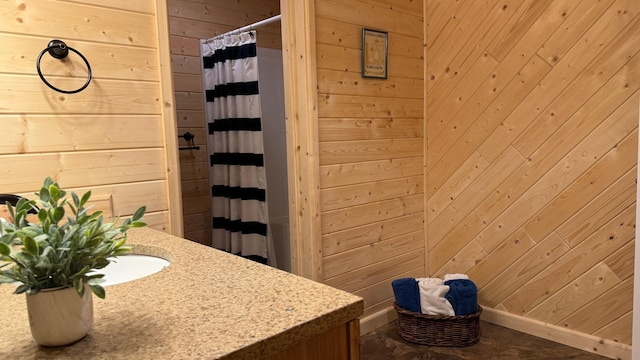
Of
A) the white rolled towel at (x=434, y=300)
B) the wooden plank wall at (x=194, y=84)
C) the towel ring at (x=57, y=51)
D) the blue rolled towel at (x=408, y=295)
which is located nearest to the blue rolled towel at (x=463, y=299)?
the white rolled towel at (x=434, y=300)

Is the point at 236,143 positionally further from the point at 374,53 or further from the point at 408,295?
the point at 408,295

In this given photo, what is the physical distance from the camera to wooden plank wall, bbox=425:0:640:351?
226 centimetres

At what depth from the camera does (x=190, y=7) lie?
3486 millimetres

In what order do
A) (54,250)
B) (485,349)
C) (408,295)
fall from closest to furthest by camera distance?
(54,250), (485,349), (408,295)

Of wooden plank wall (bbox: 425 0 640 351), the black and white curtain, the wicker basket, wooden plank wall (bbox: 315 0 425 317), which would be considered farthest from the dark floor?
the black and white curtain

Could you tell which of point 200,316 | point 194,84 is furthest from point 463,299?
point 194,84

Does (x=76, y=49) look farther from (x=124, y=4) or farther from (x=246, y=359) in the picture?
(x=246, y=359)

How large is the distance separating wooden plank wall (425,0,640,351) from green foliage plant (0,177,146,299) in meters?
2.39

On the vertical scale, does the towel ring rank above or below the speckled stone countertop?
above

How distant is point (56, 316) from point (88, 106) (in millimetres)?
1213

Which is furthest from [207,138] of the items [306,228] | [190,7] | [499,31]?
[499,31]

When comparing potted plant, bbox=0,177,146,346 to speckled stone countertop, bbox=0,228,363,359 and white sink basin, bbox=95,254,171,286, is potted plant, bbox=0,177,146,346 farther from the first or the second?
white sink basin, bbox=95,254,171,286

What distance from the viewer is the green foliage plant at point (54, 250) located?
65cm

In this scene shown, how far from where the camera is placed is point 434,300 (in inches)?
100
